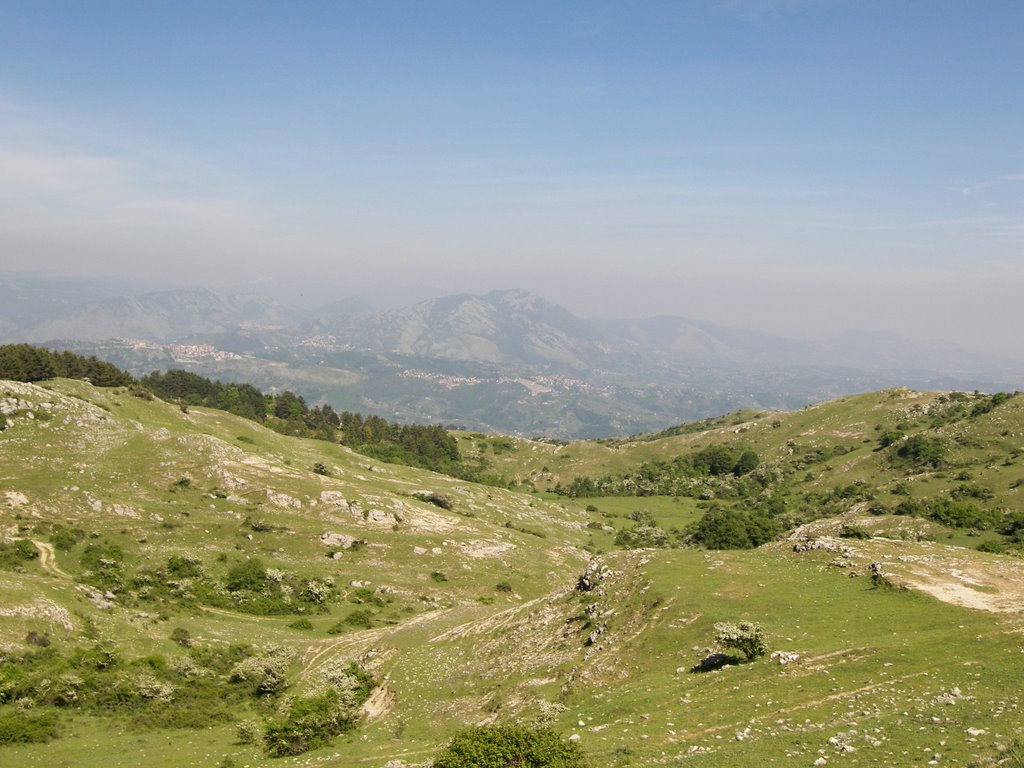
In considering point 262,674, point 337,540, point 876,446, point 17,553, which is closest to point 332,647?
point 262,674

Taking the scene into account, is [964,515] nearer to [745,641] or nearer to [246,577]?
[745,641]

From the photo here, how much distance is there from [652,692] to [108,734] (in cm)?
3293

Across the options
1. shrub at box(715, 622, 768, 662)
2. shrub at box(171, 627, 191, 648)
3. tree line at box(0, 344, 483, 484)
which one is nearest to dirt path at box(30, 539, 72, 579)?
shrub at box(171, 627, 191, 648)

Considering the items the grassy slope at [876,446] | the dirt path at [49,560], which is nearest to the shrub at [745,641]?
the dirt path at [49,560]

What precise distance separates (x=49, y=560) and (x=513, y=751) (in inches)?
2396

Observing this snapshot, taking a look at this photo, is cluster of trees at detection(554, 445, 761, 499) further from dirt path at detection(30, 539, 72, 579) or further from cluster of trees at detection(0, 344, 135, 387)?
dirt path at detection(30, 539, 72, 579)

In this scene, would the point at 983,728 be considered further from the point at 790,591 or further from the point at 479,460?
the point at 479,460

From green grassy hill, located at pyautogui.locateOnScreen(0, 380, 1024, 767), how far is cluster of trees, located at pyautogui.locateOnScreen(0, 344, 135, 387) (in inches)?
562

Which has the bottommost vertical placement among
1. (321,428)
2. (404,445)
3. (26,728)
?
(404,445)

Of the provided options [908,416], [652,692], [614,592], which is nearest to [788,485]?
[908,416]

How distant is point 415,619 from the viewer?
60.6 metres

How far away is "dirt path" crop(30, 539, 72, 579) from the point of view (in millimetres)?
60219

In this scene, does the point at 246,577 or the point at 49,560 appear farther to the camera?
the point at 246,577

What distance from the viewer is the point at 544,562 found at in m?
91.0
